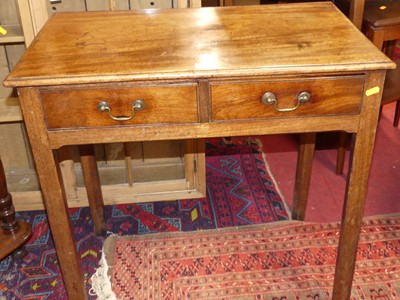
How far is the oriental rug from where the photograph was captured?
213 cm

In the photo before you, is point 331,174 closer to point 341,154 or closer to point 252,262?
point 341,154

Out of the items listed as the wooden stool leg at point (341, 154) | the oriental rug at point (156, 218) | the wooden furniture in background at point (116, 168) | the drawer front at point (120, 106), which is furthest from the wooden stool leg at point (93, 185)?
the wooden stool leg at point (341, 154)

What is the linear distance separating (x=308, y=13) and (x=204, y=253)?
1071 millimetres

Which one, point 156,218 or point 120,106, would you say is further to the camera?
point 156,218

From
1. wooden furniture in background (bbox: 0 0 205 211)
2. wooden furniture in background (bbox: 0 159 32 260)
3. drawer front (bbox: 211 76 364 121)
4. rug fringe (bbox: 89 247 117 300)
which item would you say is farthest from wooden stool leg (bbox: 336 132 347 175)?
wooden furniture in background (bbox: 0 159 32 260)

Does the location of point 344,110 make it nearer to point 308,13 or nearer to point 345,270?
point 308,13

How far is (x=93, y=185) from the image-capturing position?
2215 mm

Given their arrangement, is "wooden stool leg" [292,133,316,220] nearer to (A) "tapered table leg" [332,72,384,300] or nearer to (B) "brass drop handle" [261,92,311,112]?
(A) "tapered table leg" [332,72,384,300]

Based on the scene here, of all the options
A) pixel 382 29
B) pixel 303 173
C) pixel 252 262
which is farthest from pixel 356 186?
pixel 382 29

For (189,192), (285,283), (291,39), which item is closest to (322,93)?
(291,39)

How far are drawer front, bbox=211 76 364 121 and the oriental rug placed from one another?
100 cm

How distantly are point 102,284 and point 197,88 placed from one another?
1019 millimetres

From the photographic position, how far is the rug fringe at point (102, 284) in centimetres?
203

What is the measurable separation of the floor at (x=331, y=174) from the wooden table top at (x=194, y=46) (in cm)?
102
